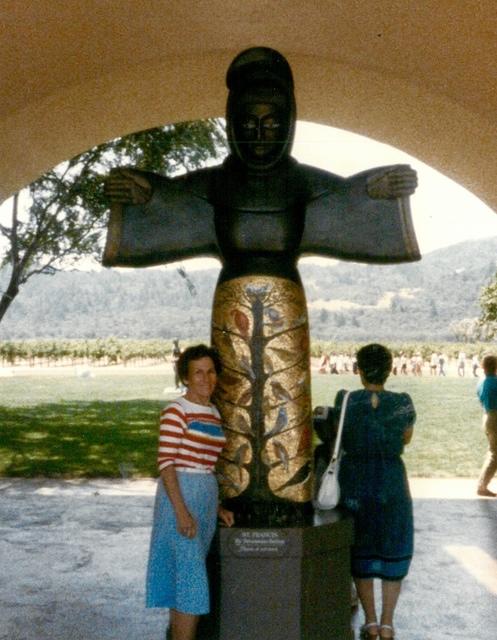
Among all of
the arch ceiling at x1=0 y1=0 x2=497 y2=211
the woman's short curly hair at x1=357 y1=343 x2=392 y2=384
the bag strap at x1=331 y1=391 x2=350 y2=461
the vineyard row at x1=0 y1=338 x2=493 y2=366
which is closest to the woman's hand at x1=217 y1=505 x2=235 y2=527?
the bag strap at x1=331 y1=391 x2=350 y2=461

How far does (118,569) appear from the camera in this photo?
4.34 m

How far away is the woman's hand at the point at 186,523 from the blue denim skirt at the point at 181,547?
0.08ft

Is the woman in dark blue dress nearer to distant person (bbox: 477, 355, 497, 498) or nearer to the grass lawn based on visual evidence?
distant person (bbox: 477, 355, 497, 498)

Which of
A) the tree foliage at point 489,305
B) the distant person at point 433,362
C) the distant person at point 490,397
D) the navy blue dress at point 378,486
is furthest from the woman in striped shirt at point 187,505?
the distant person at point 433,362

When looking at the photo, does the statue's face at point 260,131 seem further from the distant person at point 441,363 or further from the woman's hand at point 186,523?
the distant person at point 441,363

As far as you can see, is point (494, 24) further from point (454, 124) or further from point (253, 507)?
point (253, 507)

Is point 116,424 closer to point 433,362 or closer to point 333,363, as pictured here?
point 333,363

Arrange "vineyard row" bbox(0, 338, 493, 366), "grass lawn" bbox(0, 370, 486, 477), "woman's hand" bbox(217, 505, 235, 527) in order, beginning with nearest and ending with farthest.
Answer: "woman's hand" bbox(217, 505, 235, 527)
"grass lawn" bbox(0, 370, 486, 477)
"vineyard row" bbox(0, 338, 493, 366)

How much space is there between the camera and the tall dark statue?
291 cm

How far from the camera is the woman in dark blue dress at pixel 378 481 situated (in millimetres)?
2996

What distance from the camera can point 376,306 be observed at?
417 inches

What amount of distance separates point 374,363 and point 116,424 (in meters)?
8.91

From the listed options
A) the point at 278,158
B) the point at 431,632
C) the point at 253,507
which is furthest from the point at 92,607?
the point at 278,158

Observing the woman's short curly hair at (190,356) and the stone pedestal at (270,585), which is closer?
the stone pedestal at (270,585)
